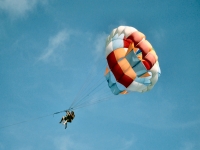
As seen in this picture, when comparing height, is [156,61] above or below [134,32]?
below

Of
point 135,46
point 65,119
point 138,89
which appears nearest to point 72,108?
point 65,119

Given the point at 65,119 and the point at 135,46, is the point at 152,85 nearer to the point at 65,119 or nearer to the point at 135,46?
the point at 135,46

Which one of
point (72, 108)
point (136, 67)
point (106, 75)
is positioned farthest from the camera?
point (106, 75)

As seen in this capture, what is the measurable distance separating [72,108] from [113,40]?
4983 mm

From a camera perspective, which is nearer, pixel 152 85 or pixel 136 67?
pixel 136 67

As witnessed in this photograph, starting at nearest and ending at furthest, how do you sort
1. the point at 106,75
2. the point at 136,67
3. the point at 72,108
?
1. the point at 136,67
2. the point at 72,108
3. the point at 106,75

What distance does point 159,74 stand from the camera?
15.5 metres

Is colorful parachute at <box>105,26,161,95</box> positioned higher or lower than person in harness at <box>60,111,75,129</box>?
higher

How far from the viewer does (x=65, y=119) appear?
51.4 ft

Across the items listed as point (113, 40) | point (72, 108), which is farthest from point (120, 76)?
point (72, 108)

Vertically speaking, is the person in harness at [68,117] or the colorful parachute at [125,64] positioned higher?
the colorful parachute at [125,64]

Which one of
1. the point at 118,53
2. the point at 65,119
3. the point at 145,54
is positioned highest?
the point at 118,53

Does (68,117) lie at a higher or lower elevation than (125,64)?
lower

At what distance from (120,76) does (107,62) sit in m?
1.30
